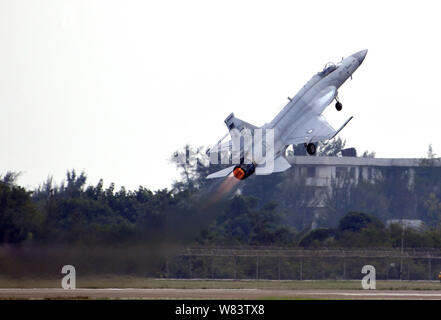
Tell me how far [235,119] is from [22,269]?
1247cm

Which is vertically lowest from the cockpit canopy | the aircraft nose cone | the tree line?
the tree line

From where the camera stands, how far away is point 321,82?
2058 inches

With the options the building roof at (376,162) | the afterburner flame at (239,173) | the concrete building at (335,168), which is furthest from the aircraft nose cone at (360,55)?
the building roof at (376,162)

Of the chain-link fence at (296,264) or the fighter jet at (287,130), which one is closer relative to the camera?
the fighter jet at (287,130)

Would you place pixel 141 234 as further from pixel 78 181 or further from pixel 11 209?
pixel 78 181

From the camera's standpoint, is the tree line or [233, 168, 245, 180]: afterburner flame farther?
the tree line

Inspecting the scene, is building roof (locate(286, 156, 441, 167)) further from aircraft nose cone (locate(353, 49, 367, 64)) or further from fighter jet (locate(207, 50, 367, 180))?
fighter jet (locate(207, 50, 367, 180))

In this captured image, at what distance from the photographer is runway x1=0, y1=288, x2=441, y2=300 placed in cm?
4500

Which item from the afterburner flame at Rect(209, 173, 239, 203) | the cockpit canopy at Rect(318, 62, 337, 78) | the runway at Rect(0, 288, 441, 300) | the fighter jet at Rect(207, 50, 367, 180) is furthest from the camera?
the afterburner flame at Rect(209, 173, 239, 203)

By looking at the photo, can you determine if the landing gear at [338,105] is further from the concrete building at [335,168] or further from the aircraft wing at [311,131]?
the concrete building at [335,168]

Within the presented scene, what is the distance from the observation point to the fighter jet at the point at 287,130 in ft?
155

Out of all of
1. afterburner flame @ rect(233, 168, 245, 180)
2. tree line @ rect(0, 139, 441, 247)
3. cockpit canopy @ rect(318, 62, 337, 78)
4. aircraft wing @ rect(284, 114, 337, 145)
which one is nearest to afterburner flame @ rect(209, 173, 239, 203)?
tree line @ rect(0, 139, 441, 247)

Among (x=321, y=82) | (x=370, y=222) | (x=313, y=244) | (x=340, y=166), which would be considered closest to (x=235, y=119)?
(x=321, y=82)

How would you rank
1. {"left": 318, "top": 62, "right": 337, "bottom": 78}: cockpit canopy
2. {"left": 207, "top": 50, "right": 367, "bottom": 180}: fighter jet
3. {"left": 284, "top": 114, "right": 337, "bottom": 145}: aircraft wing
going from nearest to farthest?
{"left": 207, "top": 50, "right": 367, "bottom": 180}: fighter jet, {"left": 284, "top": 114, "right": 337, "bottom": 145}: aircraft wing, {"left": 318, "top": 62, "right": 337, "bottom": 78}: cockpit canopy
